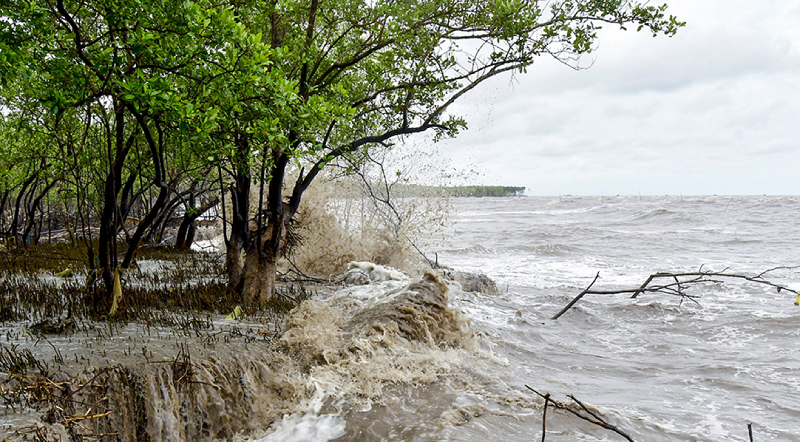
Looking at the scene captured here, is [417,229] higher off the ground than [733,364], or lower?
higher

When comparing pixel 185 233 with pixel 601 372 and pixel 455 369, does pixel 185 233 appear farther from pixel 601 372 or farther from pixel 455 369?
Result: pixel 601 372

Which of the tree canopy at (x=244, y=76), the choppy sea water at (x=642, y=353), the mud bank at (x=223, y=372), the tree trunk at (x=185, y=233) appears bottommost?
the choppy sea water at (x=642, y=353)

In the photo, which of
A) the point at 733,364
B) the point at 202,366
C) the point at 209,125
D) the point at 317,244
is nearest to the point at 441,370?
the point at 202,366

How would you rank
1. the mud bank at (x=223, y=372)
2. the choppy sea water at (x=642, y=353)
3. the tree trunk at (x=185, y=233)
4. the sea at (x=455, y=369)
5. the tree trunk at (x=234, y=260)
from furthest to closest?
the tree trunk at (x=185, y=233) → the tree trunk at (x=234, y=260) → the choppy sea water at (x=642, y=353) → the sea at (x=455, y=369) → the mud bank at (x=223, y=372)

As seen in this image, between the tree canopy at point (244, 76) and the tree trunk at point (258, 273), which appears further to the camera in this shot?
the tree trunk at point (258, 273)

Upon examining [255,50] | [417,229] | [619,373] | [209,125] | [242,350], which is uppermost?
[255,50]

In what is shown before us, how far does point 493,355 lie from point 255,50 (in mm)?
4922

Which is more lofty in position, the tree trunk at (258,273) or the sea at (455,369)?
the tree trunk at (258,273)

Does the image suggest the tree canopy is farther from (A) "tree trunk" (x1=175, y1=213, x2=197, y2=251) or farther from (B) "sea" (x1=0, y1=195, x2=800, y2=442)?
(A) "tree trunk" (x1=175, y1=213, x2=197, y2=251)

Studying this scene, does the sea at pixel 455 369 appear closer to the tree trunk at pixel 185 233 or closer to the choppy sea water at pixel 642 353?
the choppy sea water at pixel 642 353

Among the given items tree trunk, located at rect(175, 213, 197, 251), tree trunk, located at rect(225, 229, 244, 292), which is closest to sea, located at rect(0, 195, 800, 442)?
tree trunk, located at rect(225, 229, 244, 292)

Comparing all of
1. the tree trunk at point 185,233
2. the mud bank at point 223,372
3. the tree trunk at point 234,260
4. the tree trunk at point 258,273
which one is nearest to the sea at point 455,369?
the mud bank at point 223,372

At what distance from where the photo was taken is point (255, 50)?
4660 mm

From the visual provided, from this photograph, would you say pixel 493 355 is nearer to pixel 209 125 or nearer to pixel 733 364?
pixel 733 364
